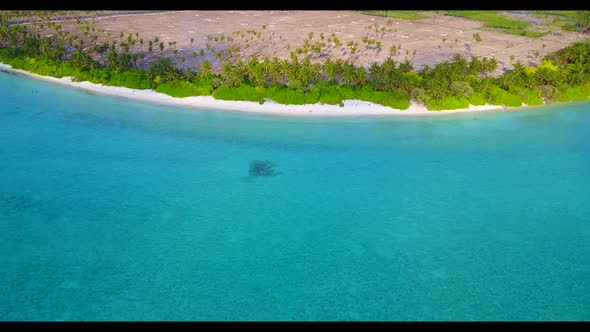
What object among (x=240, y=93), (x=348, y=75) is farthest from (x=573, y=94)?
(x=240, y=93)

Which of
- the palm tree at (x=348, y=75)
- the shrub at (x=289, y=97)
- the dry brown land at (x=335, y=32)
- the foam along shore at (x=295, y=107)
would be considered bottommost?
the foam along shore at (x=295, y=107)

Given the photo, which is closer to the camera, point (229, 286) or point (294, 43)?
point (229, 286)

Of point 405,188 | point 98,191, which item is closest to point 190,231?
point 98,191

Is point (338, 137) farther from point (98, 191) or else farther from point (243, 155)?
point (98, 191)

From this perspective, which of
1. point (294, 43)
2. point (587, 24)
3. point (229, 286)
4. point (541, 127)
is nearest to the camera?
point (229, 286)

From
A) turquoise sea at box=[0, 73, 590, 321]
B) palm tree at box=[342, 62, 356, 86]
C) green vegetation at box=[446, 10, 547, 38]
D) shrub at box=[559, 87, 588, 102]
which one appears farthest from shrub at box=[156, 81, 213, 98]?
green vegetation at box=[446, 10, 547, 38]

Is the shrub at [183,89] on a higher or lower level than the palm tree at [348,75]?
lower

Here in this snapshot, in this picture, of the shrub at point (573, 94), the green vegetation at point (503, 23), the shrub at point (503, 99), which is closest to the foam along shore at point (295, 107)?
the shrub at point (503, 99)

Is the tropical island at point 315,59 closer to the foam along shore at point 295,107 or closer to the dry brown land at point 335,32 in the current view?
the foam along shore at point 295,107
